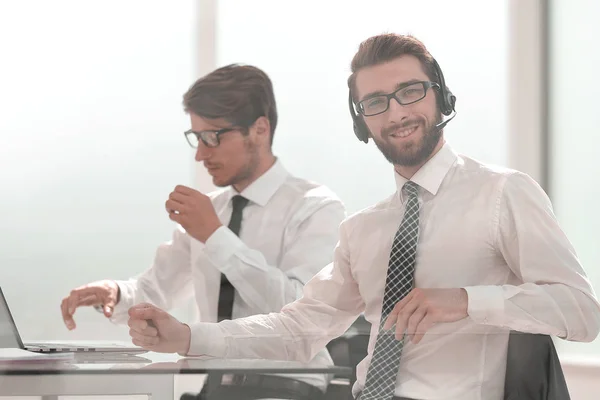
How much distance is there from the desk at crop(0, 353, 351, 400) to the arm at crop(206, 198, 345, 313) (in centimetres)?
17

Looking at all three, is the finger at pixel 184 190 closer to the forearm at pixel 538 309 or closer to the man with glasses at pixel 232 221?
the man with glasses at pixel 232 221

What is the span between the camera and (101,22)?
7.36ft

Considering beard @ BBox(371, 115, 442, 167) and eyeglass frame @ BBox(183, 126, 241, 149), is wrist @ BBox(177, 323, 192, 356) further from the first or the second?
beard @ BBox(371, 115, 442, 167)

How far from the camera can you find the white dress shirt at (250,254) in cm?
206

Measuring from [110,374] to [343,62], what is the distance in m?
0.92

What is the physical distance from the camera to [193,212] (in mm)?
2156

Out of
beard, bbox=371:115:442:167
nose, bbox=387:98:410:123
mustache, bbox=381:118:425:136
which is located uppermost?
nose, bbox=387:98:410:123

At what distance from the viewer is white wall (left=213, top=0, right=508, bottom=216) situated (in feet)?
6.74

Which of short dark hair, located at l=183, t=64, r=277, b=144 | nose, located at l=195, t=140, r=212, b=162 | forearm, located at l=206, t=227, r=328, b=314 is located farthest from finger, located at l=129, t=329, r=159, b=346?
short dark hair, located at l=183, t=64, r=277, b=144

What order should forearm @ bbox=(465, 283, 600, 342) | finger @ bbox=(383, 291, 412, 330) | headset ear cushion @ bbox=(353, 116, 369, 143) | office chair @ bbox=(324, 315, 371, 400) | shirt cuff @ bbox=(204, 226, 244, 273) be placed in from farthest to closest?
shirt cuff @ bbox=(204, 226, 244, 273) < headset ear cushion @ bbox=(353, 116, 369, 143) < office chair @ bbox=(324, 315, 371, 400) < finger @ bbox=(383, 291, 412, 330) < forearm @ bbox=(465, 283, 600, 342)

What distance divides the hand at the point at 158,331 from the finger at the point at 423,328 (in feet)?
1.75

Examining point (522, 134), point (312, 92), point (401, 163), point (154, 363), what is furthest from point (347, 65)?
point (154, 363)

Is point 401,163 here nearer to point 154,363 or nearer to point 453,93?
point 453,93

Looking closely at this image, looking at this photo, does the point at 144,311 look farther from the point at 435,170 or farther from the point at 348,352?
the point at 435,170
